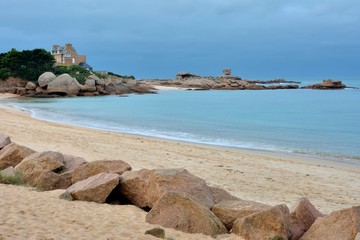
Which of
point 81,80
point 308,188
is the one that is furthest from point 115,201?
point 81,80

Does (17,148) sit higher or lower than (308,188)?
higher

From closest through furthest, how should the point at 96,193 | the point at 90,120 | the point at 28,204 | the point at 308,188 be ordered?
the point at 28,204 → the point at 96,193 → the point at 308,188 → the point at 90,120

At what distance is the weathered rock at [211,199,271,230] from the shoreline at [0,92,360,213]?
2.87 meters

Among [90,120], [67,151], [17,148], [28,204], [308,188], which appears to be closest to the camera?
[28,204]

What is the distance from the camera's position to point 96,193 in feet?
28.1

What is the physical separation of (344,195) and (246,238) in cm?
582

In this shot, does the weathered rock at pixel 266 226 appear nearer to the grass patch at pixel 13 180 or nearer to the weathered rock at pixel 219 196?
the weathered rock at pixel 219 196

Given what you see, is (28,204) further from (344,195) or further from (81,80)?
(81,80)

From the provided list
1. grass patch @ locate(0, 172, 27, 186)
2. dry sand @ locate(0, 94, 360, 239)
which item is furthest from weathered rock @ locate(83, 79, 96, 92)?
grass patch @ locate(0, 172, 27, 186)

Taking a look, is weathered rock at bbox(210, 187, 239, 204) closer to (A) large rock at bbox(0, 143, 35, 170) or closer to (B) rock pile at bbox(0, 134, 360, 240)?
(B) rock pile at bbox(0, 134, 360, 240)

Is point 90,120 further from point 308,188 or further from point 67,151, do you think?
point 308,188

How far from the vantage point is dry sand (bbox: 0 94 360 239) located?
673cm

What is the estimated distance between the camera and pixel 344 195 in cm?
1159

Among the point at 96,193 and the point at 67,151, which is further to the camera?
the point at 67,151
